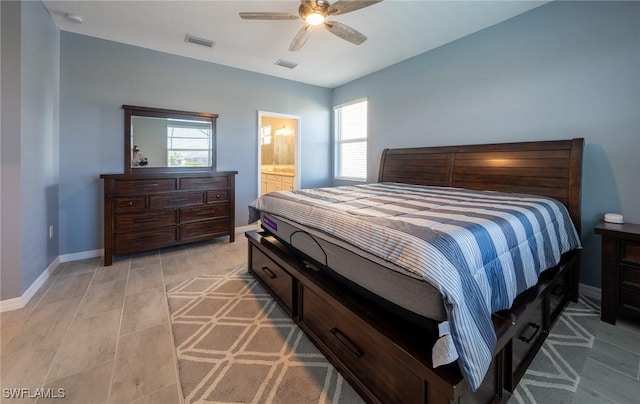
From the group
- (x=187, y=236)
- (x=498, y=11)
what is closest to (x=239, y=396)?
(x=187, y=236)

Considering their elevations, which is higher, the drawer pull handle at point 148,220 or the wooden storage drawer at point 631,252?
the drawer pull handle at point 148,220

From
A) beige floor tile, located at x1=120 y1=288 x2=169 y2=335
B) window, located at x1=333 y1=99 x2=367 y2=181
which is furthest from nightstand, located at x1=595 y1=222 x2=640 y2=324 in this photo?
beige floor tile, located at x1=120 y1=288 x2=169 y2=335

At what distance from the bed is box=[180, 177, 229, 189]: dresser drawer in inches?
56.8

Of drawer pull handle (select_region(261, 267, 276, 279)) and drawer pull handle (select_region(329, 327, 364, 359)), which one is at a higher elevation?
drawer pull handle (select_region(261, 267, 276, 279))

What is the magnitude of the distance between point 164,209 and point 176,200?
0.18 m

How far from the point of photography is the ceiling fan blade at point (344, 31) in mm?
2416

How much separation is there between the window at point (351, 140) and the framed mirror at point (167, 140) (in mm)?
2372

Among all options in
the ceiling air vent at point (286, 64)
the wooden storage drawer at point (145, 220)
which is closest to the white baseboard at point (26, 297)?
the wooden storage drawer at point (145, 220)

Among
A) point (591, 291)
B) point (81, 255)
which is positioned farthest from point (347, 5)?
point (81, 255)

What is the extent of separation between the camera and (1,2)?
2102 millimetres

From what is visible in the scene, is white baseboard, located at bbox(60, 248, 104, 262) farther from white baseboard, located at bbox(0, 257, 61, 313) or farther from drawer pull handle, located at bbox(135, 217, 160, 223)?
drawer pull handle, located at bbox(135, 217, 160, 223)

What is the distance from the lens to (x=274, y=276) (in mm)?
2268

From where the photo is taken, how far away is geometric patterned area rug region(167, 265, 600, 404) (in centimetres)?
139

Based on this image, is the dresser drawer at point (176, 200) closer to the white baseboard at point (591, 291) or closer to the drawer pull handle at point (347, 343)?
the drawer pull handle at point (347, 343)
